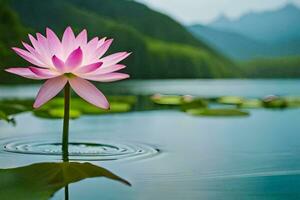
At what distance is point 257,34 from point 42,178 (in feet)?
245

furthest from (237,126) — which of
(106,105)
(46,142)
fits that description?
(106,105)

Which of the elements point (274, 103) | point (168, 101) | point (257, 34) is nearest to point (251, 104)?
point (274, 103)

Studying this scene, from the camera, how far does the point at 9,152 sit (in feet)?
2.83

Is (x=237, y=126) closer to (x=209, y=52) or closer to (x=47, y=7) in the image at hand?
(x=47, y=7)

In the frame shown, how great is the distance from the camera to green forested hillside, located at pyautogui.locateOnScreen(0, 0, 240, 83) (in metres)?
18.2

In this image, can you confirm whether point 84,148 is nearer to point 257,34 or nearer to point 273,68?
point 273,68

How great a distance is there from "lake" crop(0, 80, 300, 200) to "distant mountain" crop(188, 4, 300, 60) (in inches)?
1953

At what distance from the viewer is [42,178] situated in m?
0.58

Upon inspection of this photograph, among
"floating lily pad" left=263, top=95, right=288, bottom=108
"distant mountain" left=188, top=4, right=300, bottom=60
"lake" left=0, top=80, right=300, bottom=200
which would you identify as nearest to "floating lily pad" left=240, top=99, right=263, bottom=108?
"floating lily pad" left=263, top=95, right=288, bottom=108

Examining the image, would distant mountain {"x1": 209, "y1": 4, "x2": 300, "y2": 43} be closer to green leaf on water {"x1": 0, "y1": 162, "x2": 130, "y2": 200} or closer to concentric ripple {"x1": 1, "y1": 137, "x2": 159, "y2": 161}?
concentric ripple {"x1": 1, "y1": 137, "x2": 159, "y2": 161}

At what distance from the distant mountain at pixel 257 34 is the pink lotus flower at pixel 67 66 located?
50341 mm

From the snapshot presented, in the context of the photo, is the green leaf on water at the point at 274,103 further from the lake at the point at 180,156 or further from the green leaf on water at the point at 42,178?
the green leaf on water at the point at 42,178

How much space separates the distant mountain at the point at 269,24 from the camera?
70.5m

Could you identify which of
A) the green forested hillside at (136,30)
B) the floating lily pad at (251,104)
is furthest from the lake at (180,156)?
the green forested hillside at (136,30)
